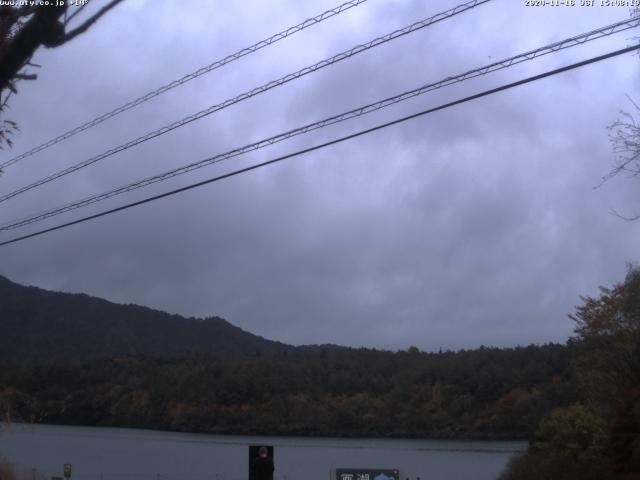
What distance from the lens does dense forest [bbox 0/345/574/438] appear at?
139 feet

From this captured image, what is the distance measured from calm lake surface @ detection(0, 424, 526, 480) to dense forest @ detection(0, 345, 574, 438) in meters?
1.81

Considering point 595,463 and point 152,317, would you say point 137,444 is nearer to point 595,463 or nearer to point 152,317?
point 595,463

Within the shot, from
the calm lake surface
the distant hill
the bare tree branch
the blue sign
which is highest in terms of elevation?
the distant hill

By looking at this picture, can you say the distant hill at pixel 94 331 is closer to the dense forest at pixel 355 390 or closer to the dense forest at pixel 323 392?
the dense forest at pixel 355 390

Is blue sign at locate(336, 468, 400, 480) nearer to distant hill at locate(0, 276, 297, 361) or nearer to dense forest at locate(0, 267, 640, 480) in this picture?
dense forest at locate(0, 267, 640, 480)

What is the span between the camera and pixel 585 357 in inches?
1168

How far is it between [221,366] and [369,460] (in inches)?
959

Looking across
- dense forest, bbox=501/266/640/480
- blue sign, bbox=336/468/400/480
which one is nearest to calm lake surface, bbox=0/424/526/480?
dense forest, bbox=501/266/640/480

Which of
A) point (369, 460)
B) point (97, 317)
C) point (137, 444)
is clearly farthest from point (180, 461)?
point (97, 317)

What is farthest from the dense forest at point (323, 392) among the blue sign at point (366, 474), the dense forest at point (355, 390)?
the blue sign at point (366, 474)

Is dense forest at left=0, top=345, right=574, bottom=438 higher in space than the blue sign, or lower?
higher

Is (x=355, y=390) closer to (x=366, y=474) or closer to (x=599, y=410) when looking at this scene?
(x=599, y=410)

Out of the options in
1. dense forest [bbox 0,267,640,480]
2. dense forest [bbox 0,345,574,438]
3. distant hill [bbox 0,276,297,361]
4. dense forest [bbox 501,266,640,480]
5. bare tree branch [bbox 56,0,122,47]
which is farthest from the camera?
distant hill [bbox 0,276,297,361]

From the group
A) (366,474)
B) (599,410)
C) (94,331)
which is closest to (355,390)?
(599,410)
